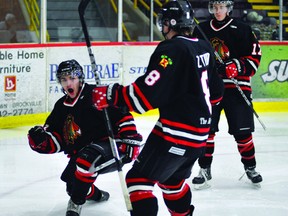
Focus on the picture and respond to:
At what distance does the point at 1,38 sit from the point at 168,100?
381cm

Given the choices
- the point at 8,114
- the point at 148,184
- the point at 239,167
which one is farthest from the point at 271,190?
the point at 8,114

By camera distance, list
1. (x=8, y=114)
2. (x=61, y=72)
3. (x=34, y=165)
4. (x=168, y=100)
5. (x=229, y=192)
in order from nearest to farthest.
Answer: (x=168, y=100) → (x=61, y=72) → (x=229, y=192) → (x=34, y=165) → (x=8, y=114)

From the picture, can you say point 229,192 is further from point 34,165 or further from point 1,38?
point 1,38

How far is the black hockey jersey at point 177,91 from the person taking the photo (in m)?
2.57

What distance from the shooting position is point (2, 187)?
4141mm

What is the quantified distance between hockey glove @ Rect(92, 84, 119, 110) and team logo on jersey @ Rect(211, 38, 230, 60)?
5.21ft

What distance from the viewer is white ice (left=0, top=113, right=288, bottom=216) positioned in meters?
3.68

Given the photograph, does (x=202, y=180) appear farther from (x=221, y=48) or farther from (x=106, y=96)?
(x=106, y=96)

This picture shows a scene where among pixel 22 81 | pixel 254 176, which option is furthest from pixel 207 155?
pixel 22 81

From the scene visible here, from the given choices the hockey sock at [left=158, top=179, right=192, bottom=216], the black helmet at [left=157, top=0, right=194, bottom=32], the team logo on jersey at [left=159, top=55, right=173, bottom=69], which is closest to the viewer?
the team logo on jersey at [left=159, top=55, right=173, bottom=69]

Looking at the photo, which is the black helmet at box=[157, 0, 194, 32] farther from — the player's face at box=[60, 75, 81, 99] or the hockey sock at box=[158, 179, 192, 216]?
the player's face at box=[60, 75, 81, 99]

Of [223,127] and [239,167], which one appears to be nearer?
→ [239,167]

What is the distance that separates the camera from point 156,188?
414 cm

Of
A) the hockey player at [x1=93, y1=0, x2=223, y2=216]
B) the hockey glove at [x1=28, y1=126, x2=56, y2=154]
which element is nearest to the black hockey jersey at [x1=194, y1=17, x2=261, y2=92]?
the hockey glove at [x1=28, y1=126, x2=56, y2=154]
